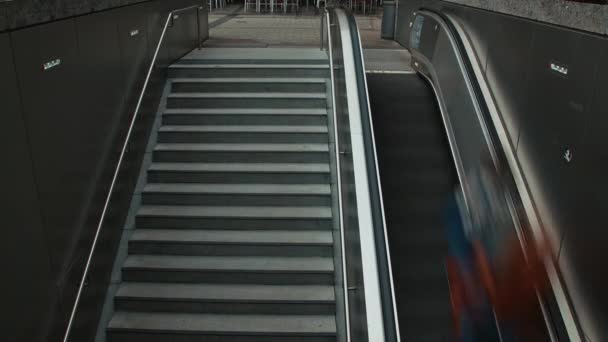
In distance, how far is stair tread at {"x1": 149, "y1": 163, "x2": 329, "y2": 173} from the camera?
5.42m

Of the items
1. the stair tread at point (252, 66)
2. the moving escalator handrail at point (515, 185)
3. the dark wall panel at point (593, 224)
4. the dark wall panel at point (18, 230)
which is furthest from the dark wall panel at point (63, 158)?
the dark wall panel at point (593, 224)

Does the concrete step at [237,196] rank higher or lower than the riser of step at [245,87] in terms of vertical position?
lower

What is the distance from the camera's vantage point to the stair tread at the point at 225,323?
435cm

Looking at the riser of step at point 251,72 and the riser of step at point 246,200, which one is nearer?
→ the riser of step at point 246,200

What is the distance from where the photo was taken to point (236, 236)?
4.98 m

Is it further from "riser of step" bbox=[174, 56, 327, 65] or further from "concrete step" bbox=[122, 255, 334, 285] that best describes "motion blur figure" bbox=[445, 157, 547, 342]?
→ "riser of step" bbox=[174, 56, 327, 65]

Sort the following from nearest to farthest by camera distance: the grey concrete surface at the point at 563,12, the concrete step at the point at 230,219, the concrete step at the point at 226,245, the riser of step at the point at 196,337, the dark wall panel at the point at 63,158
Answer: the dark wall panel at the point at 63,158
the grey concrete surface at the point at 563,12
the riser of step at the point at 196,337
the concrete step at the point at 226,245
the concrete step at the point at 230,219

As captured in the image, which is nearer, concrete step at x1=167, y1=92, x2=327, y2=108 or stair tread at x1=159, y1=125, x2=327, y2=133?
stair tread at x1=159, y1=125, x2=327, y2=133

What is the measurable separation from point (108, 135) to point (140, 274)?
121 centimetres

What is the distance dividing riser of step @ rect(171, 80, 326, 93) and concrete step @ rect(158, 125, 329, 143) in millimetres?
733

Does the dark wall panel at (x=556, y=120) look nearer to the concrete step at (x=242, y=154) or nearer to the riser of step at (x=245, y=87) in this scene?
the concrete step at (x=242, y=154)

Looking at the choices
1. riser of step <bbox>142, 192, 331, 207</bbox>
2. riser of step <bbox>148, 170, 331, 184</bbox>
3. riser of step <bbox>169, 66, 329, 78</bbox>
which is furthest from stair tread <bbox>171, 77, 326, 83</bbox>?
riser of step <bbox>142, 192, 331, 207</bbox>

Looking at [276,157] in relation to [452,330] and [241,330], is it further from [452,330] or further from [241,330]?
[452,330]

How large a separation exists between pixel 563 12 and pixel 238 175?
317 centimetres
